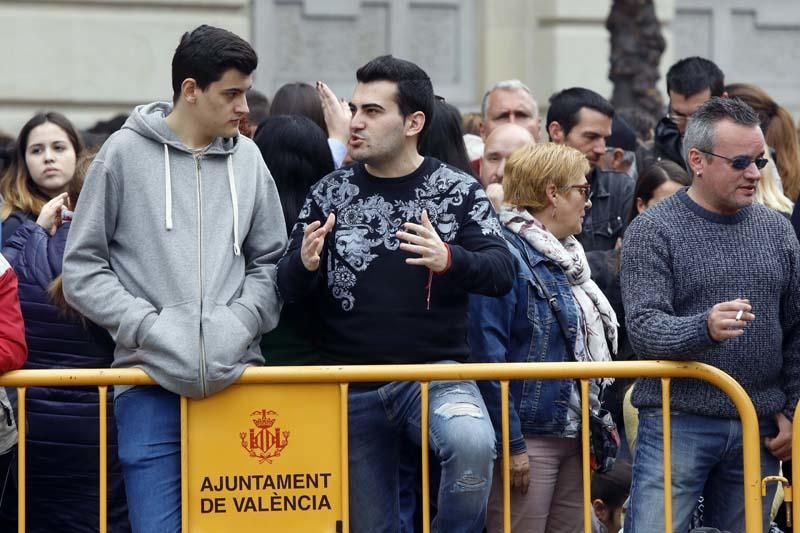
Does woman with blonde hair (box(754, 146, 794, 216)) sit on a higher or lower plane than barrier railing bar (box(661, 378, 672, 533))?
higher

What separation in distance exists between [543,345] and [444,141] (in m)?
1.00

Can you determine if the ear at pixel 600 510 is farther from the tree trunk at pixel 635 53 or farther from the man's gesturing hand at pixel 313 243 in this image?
the tree trunk at pixel 635 53

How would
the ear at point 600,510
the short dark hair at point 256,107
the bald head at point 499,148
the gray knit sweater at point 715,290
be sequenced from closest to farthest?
1. the gray knit sweater at point 715,290
2. the ear at point 600,510
3. the bald head at point 499,148
4. the short dark hair at point 256,107

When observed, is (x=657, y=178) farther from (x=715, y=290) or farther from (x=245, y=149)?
(x=245, y=149)

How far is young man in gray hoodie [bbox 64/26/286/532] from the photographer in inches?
205

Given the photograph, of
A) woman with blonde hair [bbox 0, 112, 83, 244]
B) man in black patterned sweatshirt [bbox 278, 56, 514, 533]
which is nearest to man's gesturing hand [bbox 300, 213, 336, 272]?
man in black patterned sweatshirt [bbox 278, 56, 514, 533]

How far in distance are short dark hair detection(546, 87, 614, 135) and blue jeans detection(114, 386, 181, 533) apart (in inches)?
122

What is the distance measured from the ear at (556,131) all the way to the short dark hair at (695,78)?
710 mm

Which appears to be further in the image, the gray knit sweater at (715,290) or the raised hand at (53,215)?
the raised hand at (53,215)

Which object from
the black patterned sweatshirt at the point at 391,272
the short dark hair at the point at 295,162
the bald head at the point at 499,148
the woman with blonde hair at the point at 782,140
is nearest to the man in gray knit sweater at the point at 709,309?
the black patterned sweatshirt at the point at 391,272

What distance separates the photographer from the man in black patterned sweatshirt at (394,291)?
17.4ft

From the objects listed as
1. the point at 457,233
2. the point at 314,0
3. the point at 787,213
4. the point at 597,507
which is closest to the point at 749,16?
the point at 314,0

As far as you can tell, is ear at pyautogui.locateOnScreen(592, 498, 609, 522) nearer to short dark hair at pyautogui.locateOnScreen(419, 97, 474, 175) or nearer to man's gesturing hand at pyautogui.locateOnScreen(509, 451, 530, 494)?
man's gesturing hand at pyautogui.locateOnScreen(509, 451, 530, 494)

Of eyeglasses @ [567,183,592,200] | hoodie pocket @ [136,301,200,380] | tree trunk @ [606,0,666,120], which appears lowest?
hoodie pocket @ [136,301,200,380]
